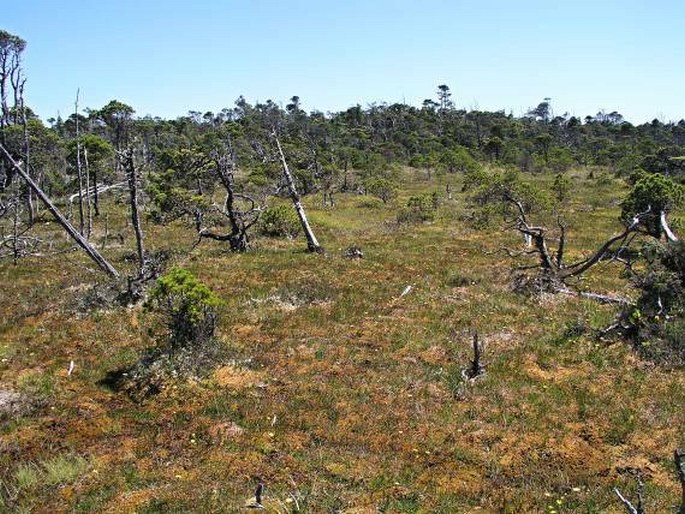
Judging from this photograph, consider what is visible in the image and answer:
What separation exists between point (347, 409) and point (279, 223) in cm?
2584

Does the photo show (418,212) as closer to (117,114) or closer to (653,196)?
(653,196)

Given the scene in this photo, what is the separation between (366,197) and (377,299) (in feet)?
130

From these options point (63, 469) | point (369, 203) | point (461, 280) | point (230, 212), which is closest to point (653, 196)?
point (461, 280)

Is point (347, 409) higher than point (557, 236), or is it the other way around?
point (557, 236)

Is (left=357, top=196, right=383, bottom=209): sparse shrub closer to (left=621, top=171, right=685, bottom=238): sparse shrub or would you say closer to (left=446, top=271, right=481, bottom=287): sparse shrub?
(left=621, top=171, right=685, bottom=238): sparse shrub

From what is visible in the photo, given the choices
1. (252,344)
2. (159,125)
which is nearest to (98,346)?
(252,344)

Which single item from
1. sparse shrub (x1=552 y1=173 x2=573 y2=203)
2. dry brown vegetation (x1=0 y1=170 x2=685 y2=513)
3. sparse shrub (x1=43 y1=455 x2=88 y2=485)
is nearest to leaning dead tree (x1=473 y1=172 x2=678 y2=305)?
dry brown vegetation (x1=0 y1=170 x2=685 y2=513)

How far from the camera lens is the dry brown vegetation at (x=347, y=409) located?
10.7 metres

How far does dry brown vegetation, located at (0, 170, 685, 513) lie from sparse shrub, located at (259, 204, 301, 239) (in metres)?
13.3

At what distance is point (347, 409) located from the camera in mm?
13961

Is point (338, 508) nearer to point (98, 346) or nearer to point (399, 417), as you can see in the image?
point (399, 417)

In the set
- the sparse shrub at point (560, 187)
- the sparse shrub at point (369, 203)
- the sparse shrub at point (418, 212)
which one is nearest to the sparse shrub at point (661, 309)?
the sparse shrub at point (418, 212)

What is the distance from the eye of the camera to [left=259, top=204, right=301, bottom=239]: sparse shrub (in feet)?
125

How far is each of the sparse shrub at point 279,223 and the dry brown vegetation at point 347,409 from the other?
43.6 ft
